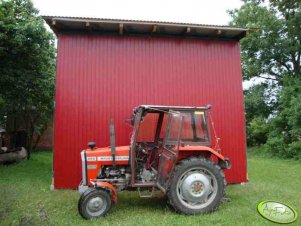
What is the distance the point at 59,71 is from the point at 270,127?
41.4ft

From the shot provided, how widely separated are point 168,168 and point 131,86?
122 inches

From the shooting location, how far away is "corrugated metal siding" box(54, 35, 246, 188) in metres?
8.46

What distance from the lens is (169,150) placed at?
6.48m

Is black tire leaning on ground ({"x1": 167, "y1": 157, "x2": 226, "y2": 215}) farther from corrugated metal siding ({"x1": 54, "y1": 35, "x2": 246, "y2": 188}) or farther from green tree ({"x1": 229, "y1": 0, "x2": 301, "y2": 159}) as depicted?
green tree ({"x1": 229, "y1": 0, "x2": 301, "y2": 159})

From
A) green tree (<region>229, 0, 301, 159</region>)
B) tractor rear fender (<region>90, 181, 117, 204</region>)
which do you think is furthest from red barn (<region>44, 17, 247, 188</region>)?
green tree (<region>229, 0, 301, 159</region>)

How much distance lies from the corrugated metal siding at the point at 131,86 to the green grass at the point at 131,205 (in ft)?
2.86

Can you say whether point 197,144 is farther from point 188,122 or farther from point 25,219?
point 25,219

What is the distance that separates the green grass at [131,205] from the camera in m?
5.70

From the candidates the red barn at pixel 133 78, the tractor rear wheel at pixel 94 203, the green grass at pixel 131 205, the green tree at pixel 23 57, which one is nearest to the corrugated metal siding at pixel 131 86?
the red barn at pixel 133 78

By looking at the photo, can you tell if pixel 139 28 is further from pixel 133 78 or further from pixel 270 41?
pixel 270 41

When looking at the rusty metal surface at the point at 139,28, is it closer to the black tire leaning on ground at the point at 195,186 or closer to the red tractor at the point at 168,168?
the red tractor at the point at 168,168

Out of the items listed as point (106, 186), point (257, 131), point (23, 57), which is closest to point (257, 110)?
point (257, 131)

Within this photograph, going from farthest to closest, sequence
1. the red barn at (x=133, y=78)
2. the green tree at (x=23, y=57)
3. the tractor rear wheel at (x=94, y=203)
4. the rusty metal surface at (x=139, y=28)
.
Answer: the green tree at (x=23, y=57), the red barn at (x=133, y=78), the rusty metal surface at (x=139, y=28), the tractor rear wheel at (x=94, y=203)

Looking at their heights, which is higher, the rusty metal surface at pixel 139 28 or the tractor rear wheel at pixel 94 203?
the rusty metal surface at pixel 139 28
